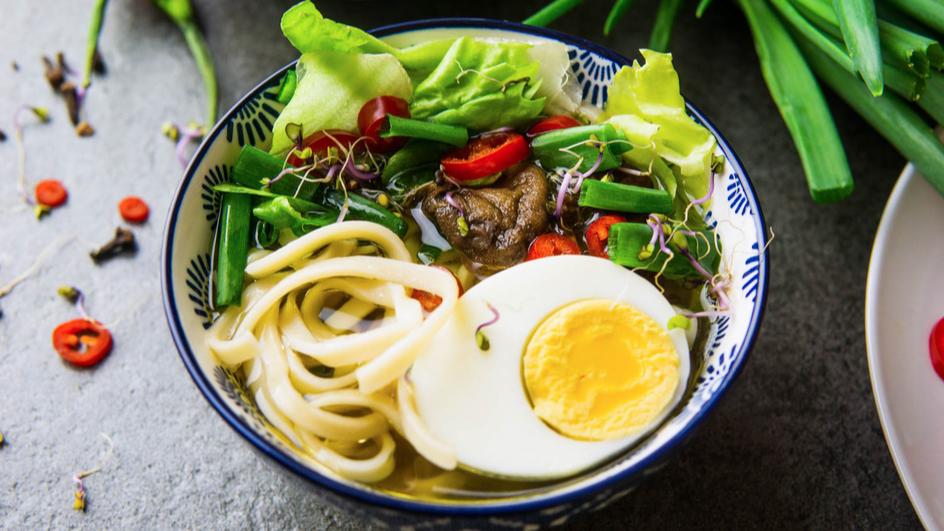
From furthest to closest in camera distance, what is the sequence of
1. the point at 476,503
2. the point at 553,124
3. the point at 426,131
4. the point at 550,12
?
the point at 550,12 < the point at 553,124 < the point at 426,131 < the point at 476,503

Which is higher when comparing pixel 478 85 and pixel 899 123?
pixel 478 85

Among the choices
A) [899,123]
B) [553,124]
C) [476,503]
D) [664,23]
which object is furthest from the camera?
[664,23]

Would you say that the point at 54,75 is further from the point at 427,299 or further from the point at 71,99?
the point at 427,299

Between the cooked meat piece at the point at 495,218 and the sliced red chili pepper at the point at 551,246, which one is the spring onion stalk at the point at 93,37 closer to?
the cooked meat piece at the point at 495,218

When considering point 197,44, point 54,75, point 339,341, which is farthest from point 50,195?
point 339,341

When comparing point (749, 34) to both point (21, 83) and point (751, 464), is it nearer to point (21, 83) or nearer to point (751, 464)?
point (751, 464)

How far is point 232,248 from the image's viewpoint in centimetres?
201

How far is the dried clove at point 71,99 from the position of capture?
2.75 meters

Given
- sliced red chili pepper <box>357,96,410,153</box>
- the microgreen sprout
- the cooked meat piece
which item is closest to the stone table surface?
the microgreen sprout

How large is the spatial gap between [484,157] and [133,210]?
45.8 inches

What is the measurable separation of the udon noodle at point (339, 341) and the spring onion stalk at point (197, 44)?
34.9 inches

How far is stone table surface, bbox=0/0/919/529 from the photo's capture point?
2.15 meters

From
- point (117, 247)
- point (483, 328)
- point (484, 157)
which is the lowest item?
point (117, 247)

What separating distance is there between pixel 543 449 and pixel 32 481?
139 cm
